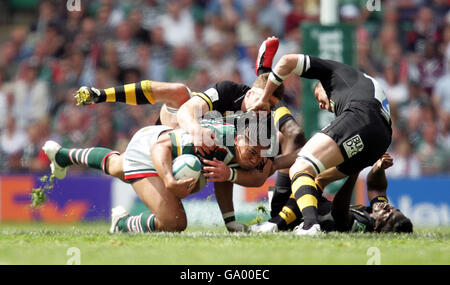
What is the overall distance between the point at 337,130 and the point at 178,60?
7202 mm

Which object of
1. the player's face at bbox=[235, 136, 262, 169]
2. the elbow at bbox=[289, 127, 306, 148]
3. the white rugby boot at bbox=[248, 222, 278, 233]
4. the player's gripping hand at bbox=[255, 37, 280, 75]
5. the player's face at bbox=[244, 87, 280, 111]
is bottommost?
the white rugby boot at bbox=[248, 222, 278, 233]

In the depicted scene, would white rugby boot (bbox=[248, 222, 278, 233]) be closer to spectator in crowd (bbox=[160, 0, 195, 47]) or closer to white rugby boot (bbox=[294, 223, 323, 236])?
white rugby boot (bbox=[294, 223, 323, 236])

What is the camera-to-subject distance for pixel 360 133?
585cm

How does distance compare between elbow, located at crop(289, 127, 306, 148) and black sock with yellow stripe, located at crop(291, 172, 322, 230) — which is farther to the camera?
elbow, located at crop(289, 127, 306, 148)

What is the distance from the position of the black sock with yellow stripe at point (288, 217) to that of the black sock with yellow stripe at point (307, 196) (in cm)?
62

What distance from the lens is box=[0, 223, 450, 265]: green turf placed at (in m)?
4.52

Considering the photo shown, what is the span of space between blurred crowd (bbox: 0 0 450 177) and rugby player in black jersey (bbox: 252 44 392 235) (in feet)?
17.8

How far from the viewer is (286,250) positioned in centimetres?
482

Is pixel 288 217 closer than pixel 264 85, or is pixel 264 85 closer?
pixel 288 217

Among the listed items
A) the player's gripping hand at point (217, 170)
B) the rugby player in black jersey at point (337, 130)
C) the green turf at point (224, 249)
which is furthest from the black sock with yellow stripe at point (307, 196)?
the player's gripping hand at point (217, 170)

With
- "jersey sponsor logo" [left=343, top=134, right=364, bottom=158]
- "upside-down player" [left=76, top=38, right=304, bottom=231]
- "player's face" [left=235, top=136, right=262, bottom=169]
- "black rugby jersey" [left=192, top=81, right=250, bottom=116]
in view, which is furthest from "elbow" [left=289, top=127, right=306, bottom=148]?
"jersey sponsor logo" [left=343, top=134, right=364, bottom=158]
